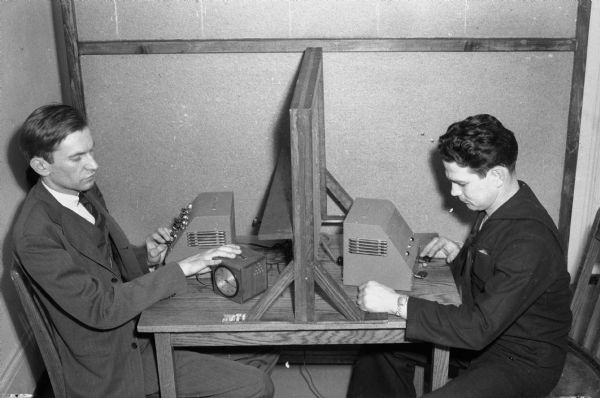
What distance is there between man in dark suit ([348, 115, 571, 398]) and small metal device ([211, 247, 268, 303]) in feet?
1.29

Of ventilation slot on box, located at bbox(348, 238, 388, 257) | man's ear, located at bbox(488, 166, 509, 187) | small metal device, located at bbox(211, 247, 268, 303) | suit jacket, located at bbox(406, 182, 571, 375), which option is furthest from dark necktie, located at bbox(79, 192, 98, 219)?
man's ear, located at bbox(488, 166, 509, 187)

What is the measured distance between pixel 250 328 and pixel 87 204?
798 mm

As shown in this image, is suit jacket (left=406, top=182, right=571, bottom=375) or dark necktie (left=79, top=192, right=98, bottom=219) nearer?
suit jacket (left=406, top=182, right=571, bottom=375)

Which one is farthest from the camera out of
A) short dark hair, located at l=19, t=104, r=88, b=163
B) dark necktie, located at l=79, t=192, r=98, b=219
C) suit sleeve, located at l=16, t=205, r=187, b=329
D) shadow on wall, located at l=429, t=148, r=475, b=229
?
→ shadow on wall, located at l=429, t=148, r=475, b=229

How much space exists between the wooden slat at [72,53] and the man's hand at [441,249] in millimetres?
1807

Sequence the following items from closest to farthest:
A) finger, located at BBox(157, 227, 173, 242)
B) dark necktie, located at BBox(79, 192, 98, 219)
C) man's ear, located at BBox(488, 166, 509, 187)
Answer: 1. man's ear, located at BBox(488, 166, 509, 187)
2. dark necktie, located at BBox(79, 192, 98, 219)
3. finger, located at BBox(157, 227, 173, 242)

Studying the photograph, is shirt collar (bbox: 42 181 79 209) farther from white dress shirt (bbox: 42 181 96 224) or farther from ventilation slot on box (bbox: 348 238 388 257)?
ventilation slot on box (bbox: 348 238 388 257)

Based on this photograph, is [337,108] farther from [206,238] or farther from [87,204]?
[87,204]

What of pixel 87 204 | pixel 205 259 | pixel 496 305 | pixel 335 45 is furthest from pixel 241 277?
pixel 335 45

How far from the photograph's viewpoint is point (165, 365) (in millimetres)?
2391

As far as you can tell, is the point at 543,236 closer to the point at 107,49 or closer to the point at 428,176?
the point at 428,176

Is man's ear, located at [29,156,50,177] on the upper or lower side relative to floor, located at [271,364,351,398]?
upper

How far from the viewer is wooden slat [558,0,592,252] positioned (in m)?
3.21

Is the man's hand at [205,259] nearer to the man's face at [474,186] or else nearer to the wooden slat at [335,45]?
the man's face at [474,186]
